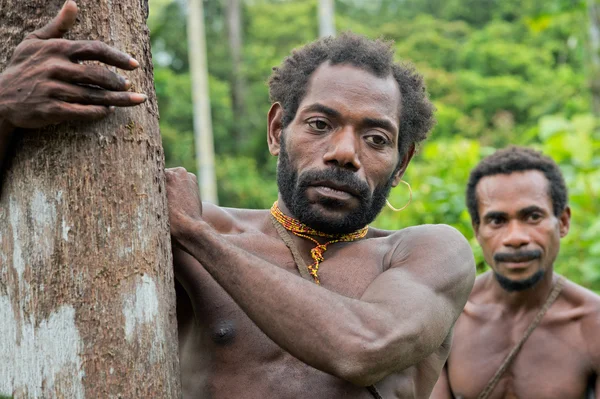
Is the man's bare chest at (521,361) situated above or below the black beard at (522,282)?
below

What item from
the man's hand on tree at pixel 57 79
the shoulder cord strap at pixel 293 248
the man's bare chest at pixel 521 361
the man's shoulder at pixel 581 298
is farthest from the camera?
the man's shoulder at pixel 581 298

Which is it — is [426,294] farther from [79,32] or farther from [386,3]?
[386,3]

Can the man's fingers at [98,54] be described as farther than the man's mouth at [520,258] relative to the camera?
No

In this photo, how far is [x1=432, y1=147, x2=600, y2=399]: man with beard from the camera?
16.6 feet

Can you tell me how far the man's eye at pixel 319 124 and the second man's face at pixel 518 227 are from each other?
2.68 meters

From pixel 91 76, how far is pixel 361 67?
1.11 meters

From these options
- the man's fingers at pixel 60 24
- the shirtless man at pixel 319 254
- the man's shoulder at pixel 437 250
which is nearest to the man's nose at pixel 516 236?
the shirtless man at pixel 319 254

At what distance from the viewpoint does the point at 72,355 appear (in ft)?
7.23

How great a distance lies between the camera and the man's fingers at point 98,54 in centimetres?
221

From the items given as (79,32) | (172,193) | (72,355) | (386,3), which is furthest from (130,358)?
(386,3)

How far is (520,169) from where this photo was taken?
5.61 metres

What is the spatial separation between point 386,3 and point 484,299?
2843 cm

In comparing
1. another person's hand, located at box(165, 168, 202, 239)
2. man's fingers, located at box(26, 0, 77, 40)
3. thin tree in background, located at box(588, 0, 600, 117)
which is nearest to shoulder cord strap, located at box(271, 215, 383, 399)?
another person's hand, located at box(165, 168, 202, 239)

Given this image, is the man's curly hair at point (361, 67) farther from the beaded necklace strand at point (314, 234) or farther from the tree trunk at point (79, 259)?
the tree trunk at point (79, 259)
